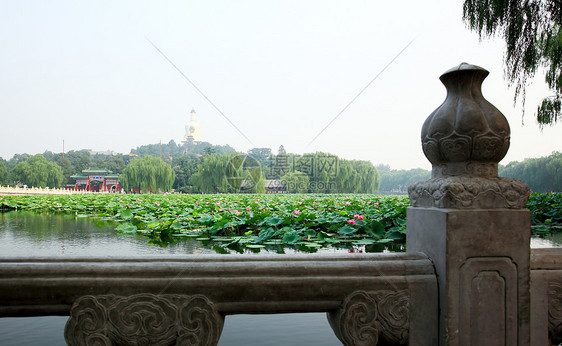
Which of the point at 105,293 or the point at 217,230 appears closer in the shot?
the point at 105,293

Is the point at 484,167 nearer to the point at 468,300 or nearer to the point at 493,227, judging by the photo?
the point at 493,227

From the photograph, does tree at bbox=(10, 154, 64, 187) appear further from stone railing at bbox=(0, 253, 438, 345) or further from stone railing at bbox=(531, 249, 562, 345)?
stone railing at bbox=(531, 249, 562, 345)

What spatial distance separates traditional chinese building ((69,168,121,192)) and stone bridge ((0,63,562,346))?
3502 cm

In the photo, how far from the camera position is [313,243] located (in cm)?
247

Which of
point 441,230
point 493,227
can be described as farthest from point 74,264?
point 493,227

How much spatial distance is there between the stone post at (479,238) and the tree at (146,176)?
32.9 meters

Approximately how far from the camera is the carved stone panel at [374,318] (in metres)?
1.17

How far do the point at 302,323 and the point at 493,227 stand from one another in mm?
914

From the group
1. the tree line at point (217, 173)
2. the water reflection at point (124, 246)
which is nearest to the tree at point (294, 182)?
the tree line at point (217, 173)

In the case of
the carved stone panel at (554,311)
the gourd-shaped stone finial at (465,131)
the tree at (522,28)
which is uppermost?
the tree at (522,28)

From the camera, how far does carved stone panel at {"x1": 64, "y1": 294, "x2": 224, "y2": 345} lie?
1.08m

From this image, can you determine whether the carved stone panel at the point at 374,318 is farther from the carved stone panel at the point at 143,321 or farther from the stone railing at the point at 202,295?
the carved stone panel at the point at 143,321

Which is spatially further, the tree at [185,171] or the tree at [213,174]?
the tree at [185,171]

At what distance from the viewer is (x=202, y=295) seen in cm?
112
